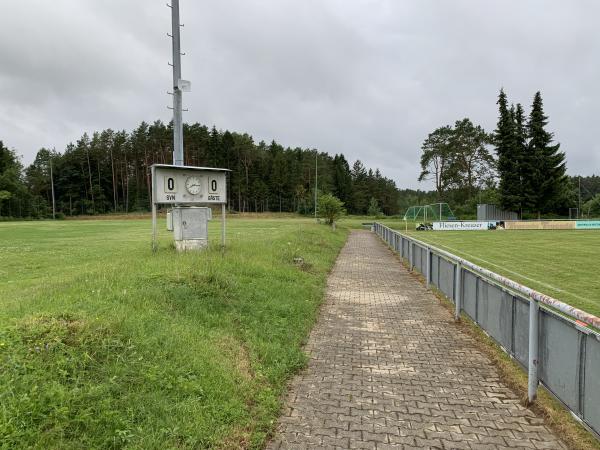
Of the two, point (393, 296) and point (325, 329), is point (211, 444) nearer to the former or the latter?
point (325, 329)

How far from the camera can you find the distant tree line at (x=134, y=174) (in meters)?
83.6

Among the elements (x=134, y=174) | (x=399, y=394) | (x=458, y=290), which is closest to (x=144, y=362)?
(x=399, y=394)

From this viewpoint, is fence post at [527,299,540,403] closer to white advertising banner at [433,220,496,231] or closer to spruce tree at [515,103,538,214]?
white advertising banner at [433,220,496,231]

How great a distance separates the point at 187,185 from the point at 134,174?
84427 millimetres

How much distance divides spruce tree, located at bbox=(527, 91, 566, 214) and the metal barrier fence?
57.7 m

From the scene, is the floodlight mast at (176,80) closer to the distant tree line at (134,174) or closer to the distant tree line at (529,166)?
the distant tree line at (529,166)

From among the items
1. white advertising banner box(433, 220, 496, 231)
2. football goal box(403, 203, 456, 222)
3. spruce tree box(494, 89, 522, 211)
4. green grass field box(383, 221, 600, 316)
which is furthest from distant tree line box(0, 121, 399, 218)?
green grass field box(383, 221, 600, 316)

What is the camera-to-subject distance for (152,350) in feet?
14.1

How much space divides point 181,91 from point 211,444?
10.5 meters

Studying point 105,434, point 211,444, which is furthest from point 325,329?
point 105,434

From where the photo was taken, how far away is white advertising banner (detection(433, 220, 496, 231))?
46.7 metres

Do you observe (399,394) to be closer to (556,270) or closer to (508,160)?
(556,270)

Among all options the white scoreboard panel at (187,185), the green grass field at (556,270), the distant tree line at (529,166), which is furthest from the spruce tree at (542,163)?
the white scoreboard panel at (187,185)

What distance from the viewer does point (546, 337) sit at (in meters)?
4.08
